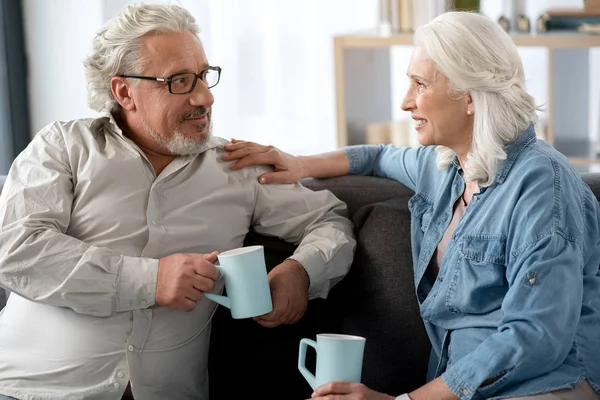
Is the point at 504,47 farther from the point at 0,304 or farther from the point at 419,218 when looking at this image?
the point at 0,304

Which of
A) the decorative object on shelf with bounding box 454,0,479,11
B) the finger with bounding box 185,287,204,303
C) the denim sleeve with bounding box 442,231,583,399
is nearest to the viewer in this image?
the denim sleeve with bounding box 442,231,583,399

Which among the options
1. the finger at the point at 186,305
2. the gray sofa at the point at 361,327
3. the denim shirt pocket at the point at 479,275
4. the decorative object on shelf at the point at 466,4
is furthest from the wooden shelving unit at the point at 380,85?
the finger at the point at 186,305

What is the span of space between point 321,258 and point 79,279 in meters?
0.53

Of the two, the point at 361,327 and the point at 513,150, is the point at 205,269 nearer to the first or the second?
the point at 361,327

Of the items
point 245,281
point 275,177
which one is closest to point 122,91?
point 275,177

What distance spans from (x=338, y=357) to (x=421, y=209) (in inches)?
20.8

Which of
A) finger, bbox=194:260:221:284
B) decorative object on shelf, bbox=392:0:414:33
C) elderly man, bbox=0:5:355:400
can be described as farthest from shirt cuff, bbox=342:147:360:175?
decorative object on shelf, bbox=392:0:414:33

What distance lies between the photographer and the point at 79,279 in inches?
74.6

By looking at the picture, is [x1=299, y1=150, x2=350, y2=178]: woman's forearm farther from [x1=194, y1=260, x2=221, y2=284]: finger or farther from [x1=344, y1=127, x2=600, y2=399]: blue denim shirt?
[x1=194, y1=260, x2=221, y2=284]: finger

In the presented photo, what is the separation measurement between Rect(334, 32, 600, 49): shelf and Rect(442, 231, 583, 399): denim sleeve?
2084 mm

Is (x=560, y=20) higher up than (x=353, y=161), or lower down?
higher up

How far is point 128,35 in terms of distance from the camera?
2.11m

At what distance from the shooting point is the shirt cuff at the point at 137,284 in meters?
1.91

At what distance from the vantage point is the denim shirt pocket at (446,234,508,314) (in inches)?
70.0
